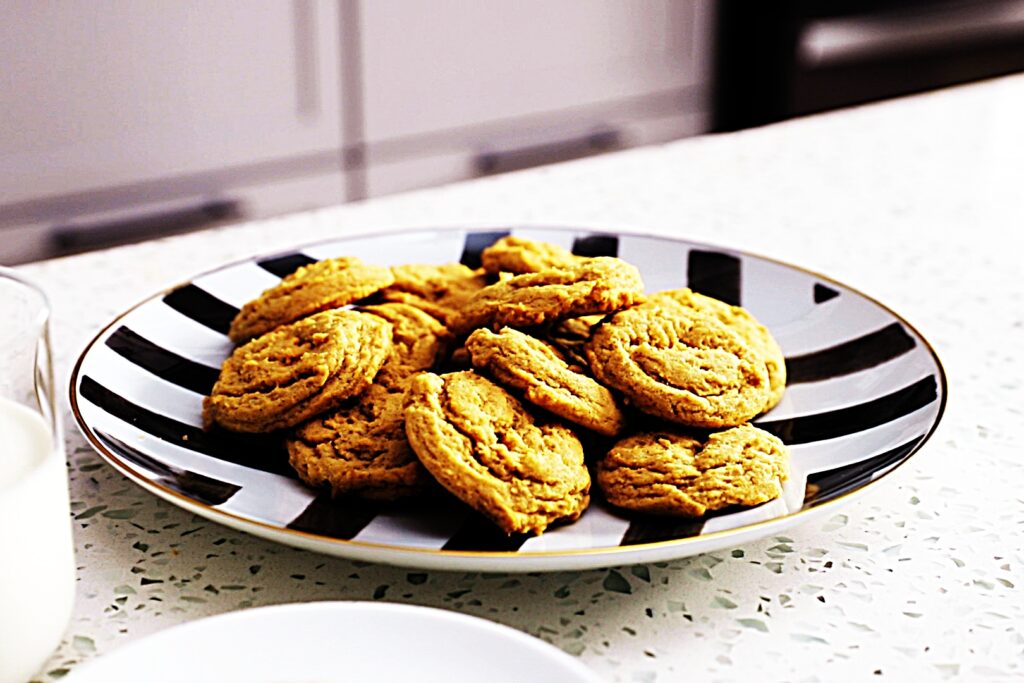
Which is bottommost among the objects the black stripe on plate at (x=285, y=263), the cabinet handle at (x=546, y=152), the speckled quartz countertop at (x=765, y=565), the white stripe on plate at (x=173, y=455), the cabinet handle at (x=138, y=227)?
the cabinet handle at (x=138, y=227)

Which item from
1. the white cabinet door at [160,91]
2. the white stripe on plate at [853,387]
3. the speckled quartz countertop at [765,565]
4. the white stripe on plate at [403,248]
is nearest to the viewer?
the speckled quartz countertop at [765,565]

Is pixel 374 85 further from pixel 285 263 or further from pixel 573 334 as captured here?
pixel 573 334

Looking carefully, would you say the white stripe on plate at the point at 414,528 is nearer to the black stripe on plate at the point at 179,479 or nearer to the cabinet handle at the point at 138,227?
the black stripe on plate at the point at 179,479

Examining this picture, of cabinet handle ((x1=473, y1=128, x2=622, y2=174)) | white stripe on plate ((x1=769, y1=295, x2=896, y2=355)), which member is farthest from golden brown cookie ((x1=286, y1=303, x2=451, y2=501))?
cabinet handle ((x1=473, y1=128, x2=622, y2=174))

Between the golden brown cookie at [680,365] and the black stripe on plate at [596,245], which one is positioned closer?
the golden brown cookie at [680,365]

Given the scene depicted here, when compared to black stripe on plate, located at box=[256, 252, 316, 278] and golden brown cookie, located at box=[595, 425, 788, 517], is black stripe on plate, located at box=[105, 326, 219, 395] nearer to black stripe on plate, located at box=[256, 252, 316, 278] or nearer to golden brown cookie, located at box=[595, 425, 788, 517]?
black stripe on plate, located at box=[256, 252, 316, 278]

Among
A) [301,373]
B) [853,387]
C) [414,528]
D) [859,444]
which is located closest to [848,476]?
[859,444]

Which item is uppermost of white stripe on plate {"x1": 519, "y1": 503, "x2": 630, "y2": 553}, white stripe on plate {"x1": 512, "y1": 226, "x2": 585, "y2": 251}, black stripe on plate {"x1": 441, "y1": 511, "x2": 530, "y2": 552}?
white stripe on plate {"x1": 512, "y1": 226, "x2": 585, "y2": 251}

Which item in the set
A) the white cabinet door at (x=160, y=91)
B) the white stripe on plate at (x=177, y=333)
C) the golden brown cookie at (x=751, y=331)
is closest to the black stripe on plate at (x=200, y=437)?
the white stripe on plate at (x=177, y=333)

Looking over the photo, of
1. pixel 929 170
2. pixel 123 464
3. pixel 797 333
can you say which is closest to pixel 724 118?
pixel 929 170
